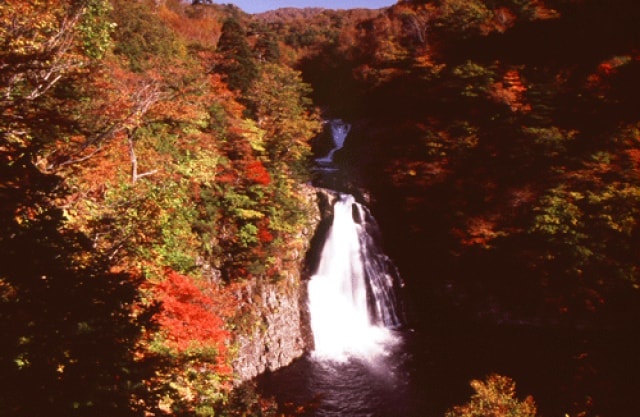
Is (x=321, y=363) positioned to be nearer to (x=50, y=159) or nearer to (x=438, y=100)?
(x=50, y=159)

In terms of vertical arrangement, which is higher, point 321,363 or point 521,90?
point 521,90

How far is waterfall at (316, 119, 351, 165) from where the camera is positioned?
97.0 feet

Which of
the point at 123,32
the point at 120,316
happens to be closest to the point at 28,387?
the point at 120,316

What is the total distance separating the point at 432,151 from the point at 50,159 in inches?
697

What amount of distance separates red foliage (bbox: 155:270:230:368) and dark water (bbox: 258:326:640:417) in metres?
5.88

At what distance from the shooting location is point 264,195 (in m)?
14.8

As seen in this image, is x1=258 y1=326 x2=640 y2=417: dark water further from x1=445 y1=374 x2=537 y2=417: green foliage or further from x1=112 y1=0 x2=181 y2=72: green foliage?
x1=112 y1=0 x2=181 y2=72: green foliage

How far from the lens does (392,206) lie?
72.2 feet

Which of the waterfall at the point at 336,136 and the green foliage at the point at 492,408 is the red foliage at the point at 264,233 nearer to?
the green foliage at the point at 492,408

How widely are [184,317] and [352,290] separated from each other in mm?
12086

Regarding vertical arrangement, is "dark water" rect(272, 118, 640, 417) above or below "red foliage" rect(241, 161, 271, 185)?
below

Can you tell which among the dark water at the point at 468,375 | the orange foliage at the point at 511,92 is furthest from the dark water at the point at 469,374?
the orange foliage at the point at 511,92

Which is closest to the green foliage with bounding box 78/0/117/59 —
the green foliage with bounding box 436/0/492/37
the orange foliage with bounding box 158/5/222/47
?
the orange foliage with bounding box 158/5/222/47

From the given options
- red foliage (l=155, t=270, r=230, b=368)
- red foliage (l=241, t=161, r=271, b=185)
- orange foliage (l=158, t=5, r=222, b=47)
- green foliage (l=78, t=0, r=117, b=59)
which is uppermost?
orange foliage (l=158, t=5, r=222, b=47)
